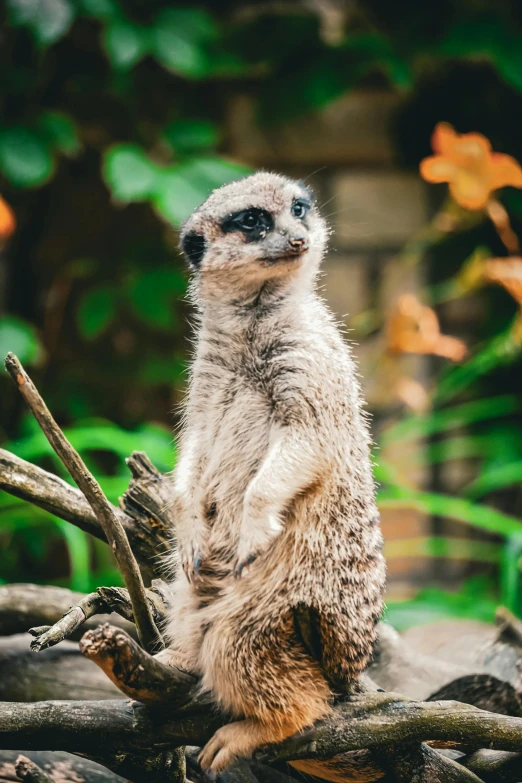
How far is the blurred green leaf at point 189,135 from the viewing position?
3.76 metres

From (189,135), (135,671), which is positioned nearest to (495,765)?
(135,671)

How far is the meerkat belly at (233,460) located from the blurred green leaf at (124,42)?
90.8 inches

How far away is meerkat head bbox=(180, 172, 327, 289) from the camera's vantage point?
178cm

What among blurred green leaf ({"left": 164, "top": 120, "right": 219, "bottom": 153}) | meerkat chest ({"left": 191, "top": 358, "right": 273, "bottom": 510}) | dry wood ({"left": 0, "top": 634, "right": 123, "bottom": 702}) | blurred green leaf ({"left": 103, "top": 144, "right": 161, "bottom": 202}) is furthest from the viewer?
blurred green leaf ({"left": 164, "top": 120, "right": 219, "bottom": 153})

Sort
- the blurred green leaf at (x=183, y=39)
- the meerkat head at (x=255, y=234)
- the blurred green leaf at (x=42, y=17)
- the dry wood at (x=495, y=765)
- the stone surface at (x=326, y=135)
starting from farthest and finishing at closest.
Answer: the stone surface at (x=326, y=135) → the blurred green leaf at (x=183, y=39) → the blurred green leaf at (x=42, y=17) → the meerkat head at (x=255, y=234) → the dry wood at (x=495, y=765)

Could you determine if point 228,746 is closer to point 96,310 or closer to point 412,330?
point 412,330

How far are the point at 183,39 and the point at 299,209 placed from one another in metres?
2.18

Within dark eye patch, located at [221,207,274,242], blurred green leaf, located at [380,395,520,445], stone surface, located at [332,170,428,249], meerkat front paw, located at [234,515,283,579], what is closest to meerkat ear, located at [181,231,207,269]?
dark eye patch, located at [221,207,274,242]

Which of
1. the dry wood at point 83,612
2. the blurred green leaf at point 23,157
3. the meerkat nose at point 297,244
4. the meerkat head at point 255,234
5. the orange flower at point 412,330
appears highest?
the blurred green leaf at point 23,157

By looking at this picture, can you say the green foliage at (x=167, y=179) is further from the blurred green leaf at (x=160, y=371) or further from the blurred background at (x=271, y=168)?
the blurred green leaf at (x=160, y=371)

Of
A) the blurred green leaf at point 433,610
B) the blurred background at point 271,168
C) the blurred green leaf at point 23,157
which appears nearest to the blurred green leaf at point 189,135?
the blurred background at point 271,168

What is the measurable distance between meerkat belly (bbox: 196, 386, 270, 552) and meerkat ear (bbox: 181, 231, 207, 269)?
42cm

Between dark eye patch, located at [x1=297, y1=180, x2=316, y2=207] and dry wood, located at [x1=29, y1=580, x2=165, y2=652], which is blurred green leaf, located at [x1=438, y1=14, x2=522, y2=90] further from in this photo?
dry wood, located at [x1=29, y1=580, x2=165, y2=652]

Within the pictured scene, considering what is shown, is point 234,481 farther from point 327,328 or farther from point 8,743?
point 8,743
